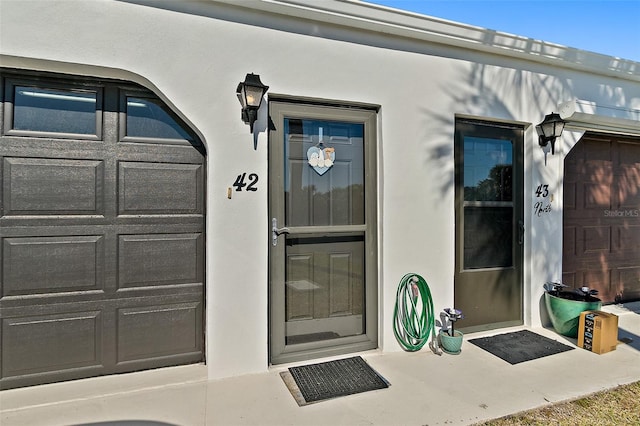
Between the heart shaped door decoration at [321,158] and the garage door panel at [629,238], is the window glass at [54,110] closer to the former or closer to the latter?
the heart shaped door decoration at [321,158]

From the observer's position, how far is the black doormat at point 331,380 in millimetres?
2236

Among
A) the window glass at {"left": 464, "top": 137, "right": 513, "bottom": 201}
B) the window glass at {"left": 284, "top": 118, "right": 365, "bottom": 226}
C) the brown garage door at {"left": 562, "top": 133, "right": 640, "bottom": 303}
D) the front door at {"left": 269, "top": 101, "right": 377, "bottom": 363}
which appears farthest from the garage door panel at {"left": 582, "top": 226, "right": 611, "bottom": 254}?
the window glass at {"left": 284, "top": 118, "right": 365, "bottom": 226}

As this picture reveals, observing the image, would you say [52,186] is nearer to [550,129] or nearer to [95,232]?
[95,232]

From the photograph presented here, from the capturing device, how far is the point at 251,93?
7.68 ft

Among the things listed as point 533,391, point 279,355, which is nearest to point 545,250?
point 533,391

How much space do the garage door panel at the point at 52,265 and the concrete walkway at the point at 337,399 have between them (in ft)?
2.18

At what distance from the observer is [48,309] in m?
2.29

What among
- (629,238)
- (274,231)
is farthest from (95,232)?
(629,238)

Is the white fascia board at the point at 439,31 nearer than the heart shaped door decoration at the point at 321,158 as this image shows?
Yes

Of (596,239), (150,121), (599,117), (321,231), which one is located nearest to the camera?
(150,121)

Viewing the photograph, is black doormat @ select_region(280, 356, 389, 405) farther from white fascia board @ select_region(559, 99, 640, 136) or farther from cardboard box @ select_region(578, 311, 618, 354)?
white fascia board @ select_region(559, 99, 640, 136)

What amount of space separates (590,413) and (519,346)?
96 cm

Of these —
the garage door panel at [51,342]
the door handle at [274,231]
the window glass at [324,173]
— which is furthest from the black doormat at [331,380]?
the garage door panel at [51,342]

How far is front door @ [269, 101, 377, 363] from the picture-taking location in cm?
263
